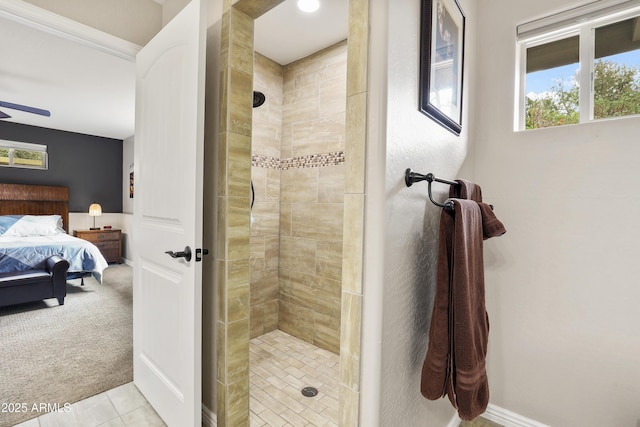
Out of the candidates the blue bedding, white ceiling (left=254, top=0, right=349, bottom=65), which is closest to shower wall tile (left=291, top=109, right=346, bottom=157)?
white ceiling (left=254, top=0, right=349, bottom=65)

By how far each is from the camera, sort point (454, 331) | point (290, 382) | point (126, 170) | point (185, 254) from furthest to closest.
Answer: point (126, 170)
point (290, 382)
point (185, 254)
point (454, 331)

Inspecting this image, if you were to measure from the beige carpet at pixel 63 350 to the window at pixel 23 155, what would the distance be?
2907 mm

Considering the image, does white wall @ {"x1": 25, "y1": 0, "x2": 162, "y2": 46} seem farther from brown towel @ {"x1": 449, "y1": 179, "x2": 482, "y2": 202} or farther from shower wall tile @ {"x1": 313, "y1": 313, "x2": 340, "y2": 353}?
shower wall tile @ {"x1": 313, "y1": 313, "x2": 340, "y2": 353}

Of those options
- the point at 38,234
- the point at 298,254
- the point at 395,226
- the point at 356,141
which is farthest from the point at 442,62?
the point at 38,234

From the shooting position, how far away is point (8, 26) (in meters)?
2.40

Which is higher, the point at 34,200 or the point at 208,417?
the point at 34,200

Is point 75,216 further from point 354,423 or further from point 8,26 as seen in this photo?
point 354,423

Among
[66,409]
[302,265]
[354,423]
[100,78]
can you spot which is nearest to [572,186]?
[354,423]

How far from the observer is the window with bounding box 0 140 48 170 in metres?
5.00

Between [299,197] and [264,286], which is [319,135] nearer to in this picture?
[299,197]

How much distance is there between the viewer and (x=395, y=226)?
96cm

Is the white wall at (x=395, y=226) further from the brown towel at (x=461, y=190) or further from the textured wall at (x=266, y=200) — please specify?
the textured wall at (x=266, y=200)

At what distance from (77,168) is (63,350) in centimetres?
456

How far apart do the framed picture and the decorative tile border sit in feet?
3.80
